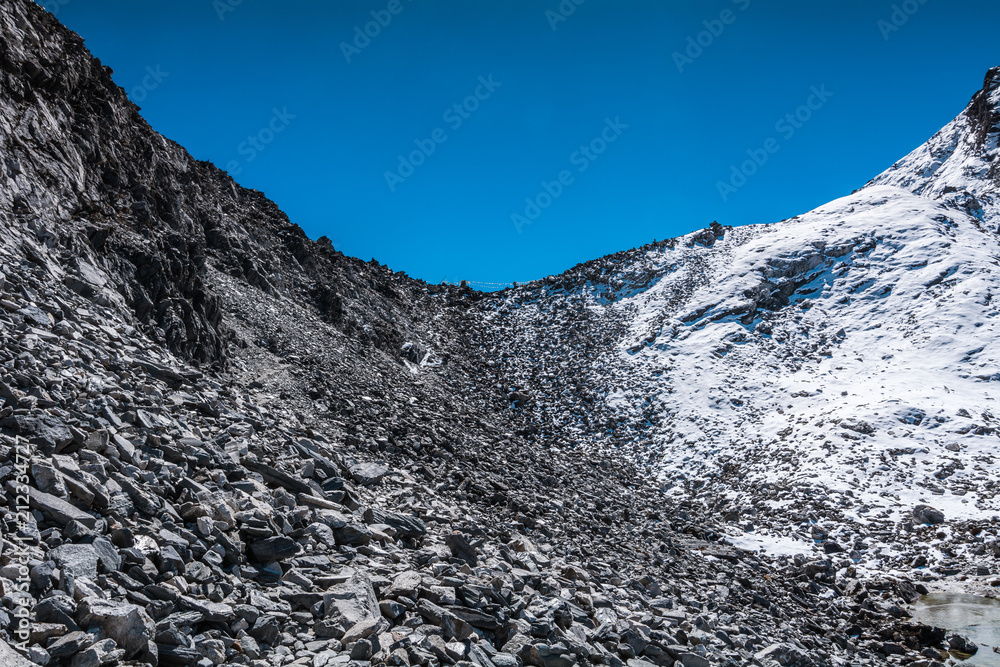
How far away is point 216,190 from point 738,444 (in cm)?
3041

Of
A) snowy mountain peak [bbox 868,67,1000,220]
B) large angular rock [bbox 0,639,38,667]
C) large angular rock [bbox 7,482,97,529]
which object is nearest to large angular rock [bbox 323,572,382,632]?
large angular rock [bbox 7,482,97,529]

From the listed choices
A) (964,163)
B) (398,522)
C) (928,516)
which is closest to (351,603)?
(398,522)

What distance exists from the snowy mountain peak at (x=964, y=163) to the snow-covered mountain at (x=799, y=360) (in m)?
0.29

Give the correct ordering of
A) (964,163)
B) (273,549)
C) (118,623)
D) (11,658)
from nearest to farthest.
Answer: (11,658) → (118,623) → (273,549) → (964,163)

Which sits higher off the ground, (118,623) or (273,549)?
(273,549)

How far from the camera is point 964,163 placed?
5600cm

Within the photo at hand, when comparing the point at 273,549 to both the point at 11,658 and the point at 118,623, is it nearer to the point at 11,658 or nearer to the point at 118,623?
the point at 118,623

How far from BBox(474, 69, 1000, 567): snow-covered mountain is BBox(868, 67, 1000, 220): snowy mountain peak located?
0.29 m

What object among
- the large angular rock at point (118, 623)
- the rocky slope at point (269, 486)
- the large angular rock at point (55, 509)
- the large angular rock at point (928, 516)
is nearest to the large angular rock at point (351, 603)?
the rocky slope at point (269, 486)

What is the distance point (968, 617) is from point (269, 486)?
751 inches

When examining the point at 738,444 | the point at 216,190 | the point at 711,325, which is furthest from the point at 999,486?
the point at 216,190

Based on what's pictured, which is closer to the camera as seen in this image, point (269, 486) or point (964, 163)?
point (269, 486)

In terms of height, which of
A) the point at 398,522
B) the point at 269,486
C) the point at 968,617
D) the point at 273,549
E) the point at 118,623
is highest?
the point at 968,617

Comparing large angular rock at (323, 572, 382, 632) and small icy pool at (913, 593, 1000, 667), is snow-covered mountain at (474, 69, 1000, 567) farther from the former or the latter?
large angular rock at (323, 572, 382, 632)
